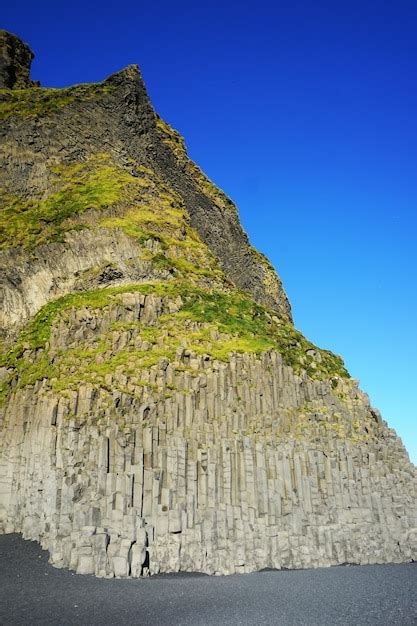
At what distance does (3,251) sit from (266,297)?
1185 inches

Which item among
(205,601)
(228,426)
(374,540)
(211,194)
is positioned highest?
(211,194)

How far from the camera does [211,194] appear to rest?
63.2 meters

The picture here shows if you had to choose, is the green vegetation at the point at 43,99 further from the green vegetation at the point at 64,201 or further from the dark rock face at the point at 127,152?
the green vegetation at the point at 64,201

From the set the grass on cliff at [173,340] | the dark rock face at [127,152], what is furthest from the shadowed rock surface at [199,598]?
the dark rock face at [127,152]

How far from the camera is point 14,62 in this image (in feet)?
228

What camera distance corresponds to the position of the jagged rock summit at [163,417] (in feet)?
77.8

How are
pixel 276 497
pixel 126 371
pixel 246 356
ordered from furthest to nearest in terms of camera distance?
1. pixel 246 356
2. pixel 126 371
3. pixel 276 497

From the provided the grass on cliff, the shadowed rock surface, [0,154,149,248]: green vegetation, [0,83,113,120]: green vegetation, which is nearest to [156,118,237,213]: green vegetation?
[0,83,113,120]: green vegetation

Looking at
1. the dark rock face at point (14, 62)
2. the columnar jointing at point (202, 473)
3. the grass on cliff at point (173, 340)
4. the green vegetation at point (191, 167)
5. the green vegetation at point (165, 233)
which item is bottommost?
the columnar jointing at point (202, 473)

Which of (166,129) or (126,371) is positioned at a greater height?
(166,129)

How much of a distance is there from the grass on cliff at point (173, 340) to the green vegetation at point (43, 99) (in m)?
23.7

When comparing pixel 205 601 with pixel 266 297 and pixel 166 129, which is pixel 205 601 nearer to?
pixel 266 297

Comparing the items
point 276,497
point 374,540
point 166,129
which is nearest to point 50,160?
point 166,129

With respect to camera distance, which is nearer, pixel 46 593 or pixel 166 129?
pixel 46 593
